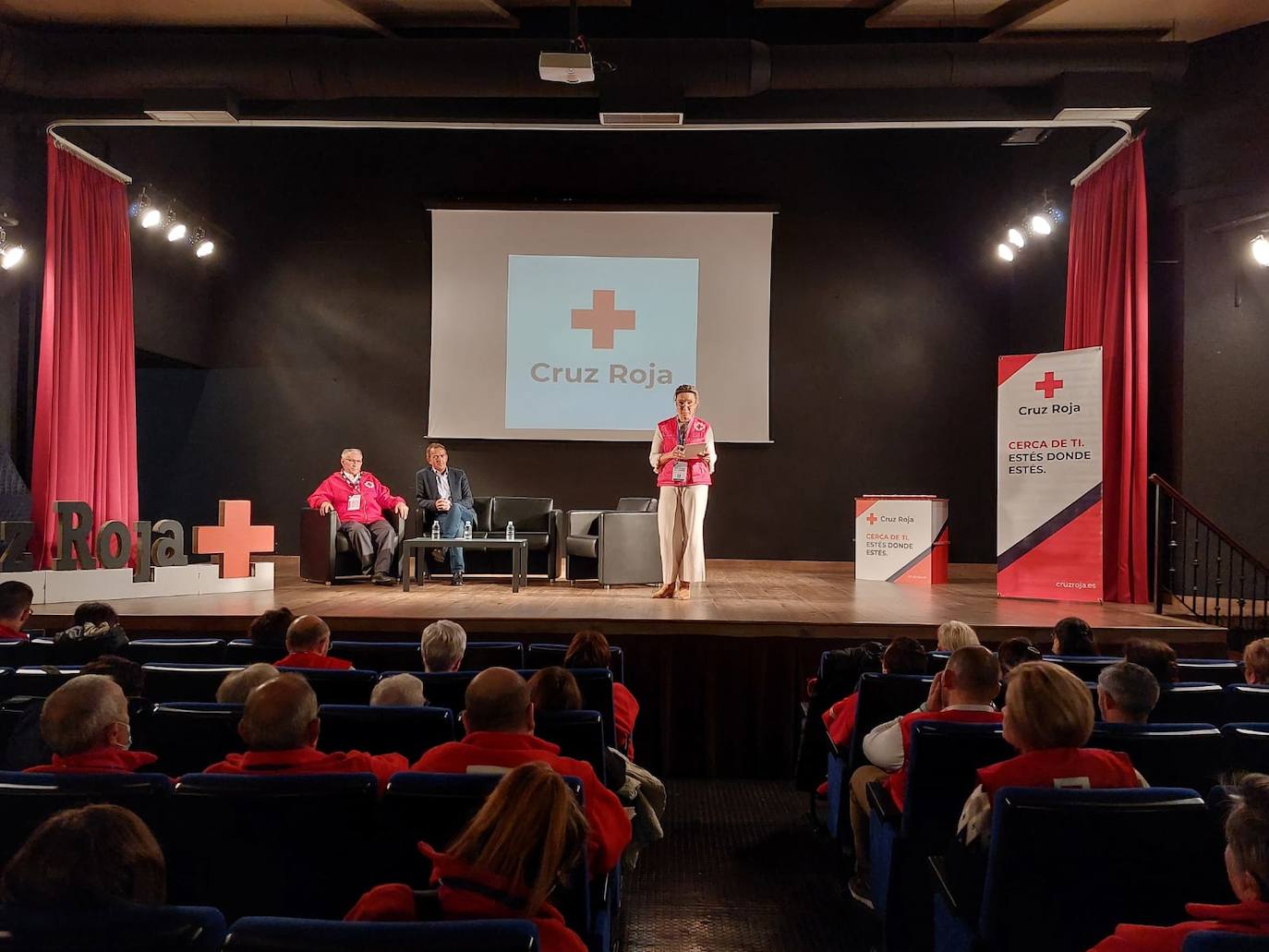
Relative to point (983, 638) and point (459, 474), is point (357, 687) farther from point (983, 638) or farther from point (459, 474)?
point (459, 474)

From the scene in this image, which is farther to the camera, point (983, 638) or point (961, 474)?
point (961, 474)

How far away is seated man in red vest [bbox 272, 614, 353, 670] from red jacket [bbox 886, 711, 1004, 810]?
67.3 inches

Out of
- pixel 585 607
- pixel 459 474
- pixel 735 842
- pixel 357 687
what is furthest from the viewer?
pixel 459 474

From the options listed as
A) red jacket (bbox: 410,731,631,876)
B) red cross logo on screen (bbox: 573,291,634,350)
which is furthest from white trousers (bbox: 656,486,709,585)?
red jacket (bbox: 410,731,631,876)

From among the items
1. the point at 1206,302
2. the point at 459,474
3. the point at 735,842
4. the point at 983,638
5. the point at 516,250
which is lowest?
the point at 735,842

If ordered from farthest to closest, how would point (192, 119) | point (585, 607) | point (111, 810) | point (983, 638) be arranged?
point (192, 119), point (585, 607), point (983, 638), point (111, 810)

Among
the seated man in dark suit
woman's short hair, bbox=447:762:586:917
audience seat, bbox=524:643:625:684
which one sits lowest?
audience seat, bbox=524:643:625:684

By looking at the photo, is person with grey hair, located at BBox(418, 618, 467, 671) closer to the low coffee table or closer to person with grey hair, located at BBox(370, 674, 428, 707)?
person with grey hair, located at BBox(370, 674, 428, 707)

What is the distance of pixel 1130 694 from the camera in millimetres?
2270

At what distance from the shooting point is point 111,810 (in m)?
1.13

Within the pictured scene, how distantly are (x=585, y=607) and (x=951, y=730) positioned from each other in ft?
10.8

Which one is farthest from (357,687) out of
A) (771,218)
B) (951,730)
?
(771,218)

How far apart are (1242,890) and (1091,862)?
13.5 inches

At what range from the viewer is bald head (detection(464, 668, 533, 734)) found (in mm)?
1807
